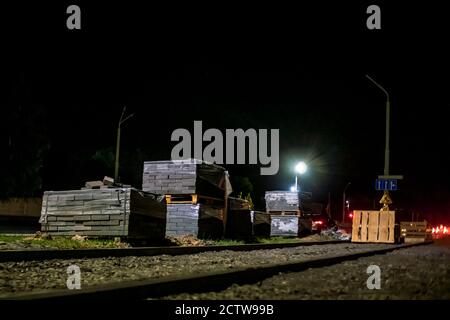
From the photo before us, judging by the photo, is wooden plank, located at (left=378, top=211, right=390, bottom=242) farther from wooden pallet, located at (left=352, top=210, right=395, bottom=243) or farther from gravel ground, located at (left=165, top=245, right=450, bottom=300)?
gravel ground, located at (left=165, top=245, right=450, bottom=300)

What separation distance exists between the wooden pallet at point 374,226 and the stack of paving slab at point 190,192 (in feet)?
23.8

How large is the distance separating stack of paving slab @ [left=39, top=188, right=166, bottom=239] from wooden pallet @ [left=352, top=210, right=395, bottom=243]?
11045 millimetres

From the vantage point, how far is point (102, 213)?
518 inches

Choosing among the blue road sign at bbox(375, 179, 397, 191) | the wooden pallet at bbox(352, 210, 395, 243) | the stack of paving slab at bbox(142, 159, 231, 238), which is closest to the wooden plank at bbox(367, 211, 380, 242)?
the wooden pallet at bbox(352, 210, 395, 243)

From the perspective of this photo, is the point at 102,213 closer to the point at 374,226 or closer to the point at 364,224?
the point at 364,224

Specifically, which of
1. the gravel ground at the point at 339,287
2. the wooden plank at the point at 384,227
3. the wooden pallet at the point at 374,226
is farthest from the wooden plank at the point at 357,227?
the gravel ground at the point at 339,287

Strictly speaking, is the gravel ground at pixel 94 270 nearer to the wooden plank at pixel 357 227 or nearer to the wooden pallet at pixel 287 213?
the wooden plank at pixel 357 227

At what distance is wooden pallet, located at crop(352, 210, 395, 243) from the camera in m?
21.8

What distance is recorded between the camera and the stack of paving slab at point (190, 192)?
54.0 feet

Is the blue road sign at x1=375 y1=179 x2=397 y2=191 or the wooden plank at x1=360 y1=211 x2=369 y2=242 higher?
the blue road sign at x1=375 y1=179 x2=397 y2=191

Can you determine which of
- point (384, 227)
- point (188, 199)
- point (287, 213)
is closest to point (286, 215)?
point (287, 213)

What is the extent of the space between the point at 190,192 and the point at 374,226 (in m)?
9.37
